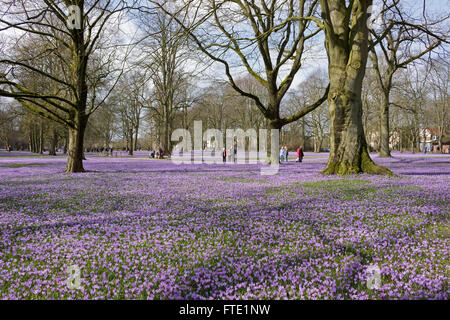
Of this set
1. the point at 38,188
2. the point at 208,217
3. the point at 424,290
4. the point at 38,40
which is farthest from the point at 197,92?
the point at 424,290

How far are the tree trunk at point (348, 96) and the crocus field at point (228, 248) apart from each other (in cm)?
554

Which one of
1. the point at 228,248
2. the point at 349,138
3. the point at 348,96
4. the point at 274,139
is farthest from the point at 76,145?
the point at 228,248

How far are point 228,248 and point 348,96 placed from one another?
1128cm

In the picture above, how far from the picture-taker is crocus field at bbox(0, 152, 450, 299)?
8.75 feet

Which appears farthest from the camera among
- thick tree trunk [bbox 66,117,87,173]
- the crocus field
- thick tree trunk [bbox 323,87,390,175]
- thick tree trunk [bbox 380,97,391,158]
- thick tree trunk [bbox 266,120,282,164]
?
thick tree trunk [bbox 380,97,391,158]

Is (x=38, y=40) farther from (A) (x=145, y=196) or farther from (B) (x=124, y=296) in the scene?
(B) (x=124, y=296)

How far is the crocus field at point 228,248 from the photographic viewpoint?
2.67 m

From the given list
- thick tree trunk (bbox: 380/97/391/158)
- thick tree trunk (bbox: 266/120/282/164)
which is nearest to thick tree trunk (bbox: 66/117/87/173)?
thick tree trunk (bbox: 266/120/282/164)

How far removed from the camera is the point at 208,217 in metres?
5.59

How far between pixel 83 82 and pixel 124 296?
16757 millimetres

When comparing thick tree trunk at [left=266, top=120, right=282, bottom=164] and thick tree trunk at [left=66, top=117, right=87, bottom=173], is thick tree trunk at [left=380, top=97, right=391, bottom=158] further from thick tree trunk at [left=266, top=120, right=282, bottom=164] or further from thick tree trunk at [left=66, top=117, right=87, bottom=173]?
thick tree trunk at [left=66, top=117, right=87, bottom=173]

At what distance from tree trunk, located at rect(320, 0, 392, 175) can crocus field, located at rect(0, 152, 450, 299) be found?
5.54 metres

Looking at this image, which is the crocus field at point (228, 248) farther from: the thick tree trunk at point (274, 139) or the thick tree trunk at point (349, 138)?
the thick tree trunk at point (274, 139)

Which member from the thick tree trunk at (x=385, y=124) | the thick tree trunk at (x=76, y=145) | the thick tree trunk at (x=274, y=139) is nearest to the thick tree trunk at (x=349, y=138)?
the thick tree trunk at (x=274, y=139)
